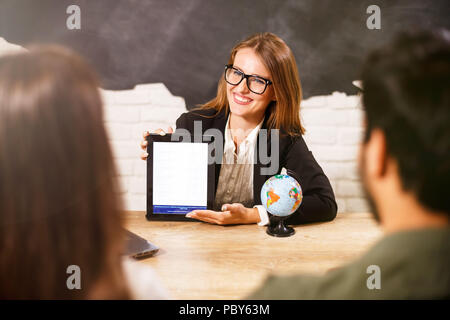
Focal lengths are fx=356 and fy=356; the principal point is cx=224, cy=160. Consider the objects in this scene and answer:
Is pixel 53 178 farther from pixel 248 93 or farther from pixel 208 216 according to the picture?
pixel 248 93

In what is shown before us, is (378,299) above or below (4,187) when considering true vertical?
below

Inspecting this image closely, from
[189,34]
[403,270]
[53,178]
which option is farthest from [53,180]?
[189,34]

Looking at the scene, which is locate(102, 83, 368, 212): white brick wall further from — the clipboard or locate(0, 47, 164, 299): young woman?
locate(0, 47, 164, 299): young woman

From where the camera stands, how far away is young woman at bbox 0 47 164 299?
1.46ft

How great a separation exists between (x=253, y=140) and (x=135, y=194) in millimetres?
665

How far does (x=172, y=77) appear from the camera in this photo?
166cm

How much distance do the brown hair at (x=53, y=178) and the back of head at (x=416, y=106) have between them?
392 mm

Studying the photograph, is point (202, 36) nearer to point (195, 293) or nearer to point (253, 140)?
point (253, 140)

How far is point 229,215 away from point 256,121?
0.53m

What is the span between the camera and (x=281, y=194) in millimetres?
1043

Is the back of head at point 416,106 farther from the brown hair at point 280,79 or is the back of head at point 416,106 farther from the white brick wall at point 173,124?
the white brick wall at point 173,124

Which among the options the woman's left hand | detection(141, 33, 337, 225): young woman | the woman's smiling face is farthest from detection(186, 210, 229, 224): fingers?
the woman's smiling face

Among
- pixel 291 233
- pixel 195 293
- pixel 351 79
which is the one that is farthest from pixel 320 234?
pixel 351 79

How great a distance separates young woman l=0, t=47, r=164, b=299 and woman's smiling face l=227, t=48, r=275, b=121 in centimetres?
98
